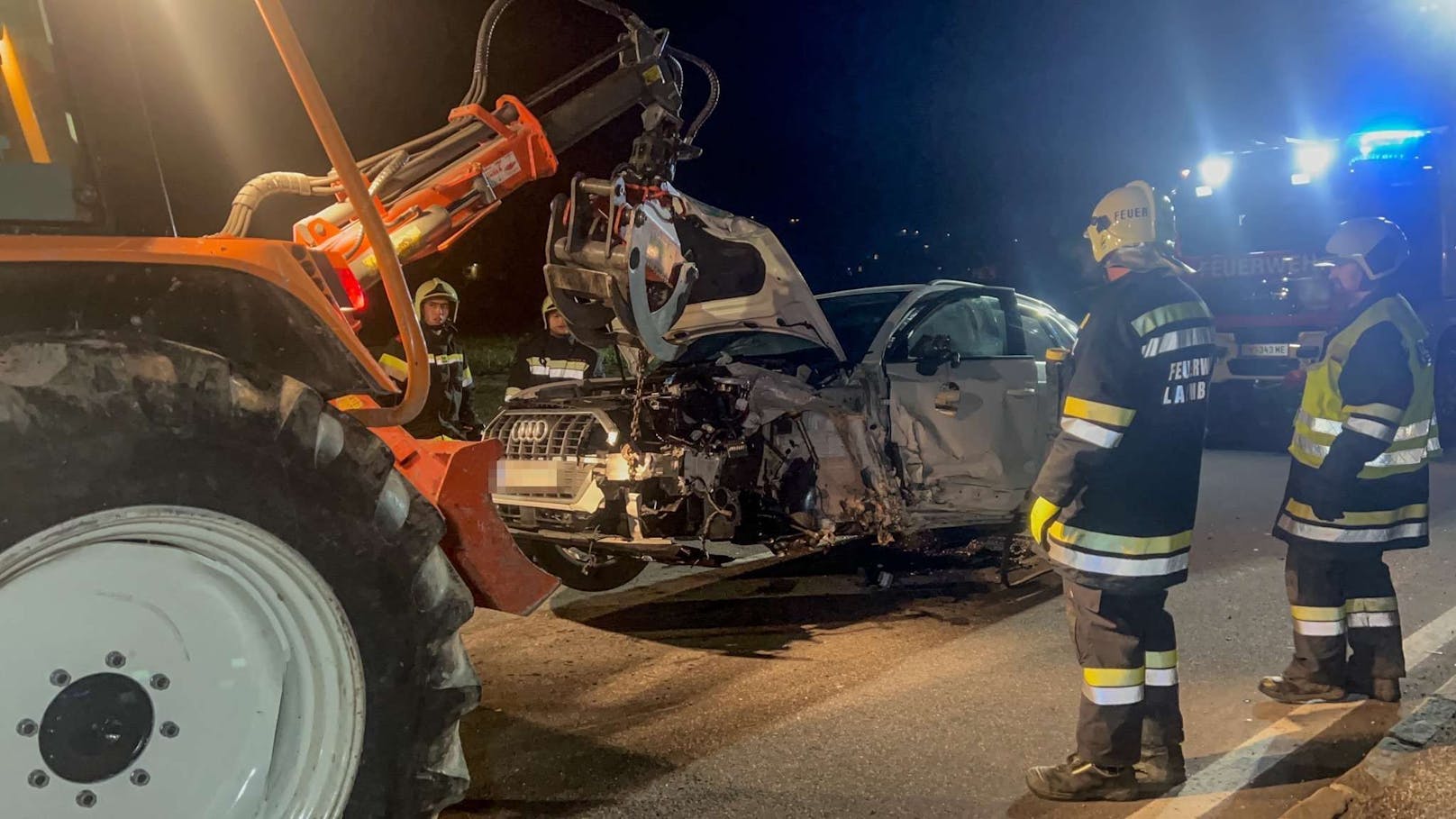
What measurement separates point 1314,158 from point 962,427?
31.4 feet

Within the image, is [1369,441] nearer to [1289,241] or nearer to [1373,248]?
[1373,248]

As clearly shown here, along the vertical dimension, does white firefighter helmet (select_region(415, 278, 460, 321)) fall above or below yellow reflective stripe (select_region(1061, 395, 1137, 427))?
above

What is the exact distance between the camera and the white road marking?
3.26 m

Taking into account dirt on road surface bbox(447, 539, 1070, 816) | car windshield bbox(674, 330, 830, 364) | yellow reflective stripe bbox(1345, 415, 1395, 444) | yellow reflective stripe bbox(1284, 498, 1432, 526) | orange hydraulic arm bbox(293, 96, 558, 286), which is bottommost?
dirt on road surface bbox(447, 539, 1070, 816)

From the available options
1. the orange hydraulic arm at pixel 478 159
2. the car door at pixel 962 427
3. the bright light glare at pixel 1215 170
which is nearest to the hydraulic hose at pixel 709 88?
the orange hydraulic arm at pixel 478 159

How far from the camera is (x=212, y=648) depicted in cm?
218

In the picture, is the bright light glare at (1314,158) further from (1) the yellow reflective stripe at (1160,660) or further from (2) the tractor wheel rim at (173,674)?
(2) the tractor wheel rim at (173,674)

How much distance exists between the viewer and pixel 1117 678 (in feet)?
10.9

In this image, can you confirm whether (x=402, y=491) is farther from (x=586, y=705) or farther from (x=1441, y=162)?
(x=1441, y=162)

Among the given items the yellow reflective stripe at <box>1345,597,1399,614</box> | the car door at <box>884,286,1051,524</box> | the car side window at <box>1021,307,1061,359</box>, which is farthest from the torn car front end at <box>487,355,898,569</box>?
the yellow reflective stripe at <box>1345,597,1399,614</box>

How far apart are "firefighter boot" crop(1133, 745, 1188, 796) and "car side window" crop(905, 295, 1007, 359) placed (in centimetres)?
313

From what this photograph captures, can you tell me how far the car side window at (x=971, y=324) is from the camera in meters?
6.35

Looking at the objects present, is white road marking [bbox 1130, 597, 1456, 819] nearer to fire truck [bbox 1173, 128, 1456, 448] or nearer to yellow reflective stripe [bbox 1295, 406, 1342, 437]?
yellow reflective stripe [bbox 1295, 406, 1342, 437]

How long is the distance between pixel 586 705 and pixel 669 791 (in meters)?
0.92
